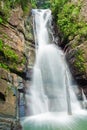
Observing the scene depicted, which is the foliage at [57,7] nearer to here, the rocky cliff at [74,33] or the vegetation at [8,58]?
the rocky cliff at [74,33]

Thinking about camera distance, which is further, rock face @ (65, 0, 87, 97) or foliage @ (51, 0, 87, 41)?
foliage @ (51, 0, 87, 41)

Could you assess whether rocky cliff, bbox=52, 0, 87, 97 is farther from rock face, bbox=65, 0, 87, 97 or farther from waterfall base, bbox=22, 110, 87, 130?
waterfall base, bbox=22, 110, 87, 130

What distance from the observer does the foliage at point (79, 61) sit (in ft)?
44.5

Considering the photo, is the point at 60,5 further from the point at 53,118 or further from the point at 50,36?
the point at 53,118

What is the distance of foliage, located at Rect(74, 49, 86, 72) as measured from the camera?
44.5 feet

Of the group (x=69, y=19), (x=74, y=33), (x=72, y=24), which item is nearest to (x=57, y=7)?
(x=69, y=19)

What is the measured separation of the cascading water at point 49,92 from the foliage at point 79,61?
77 cm


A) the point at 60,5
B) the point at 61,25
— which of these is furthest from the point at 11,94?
the point at 60,5

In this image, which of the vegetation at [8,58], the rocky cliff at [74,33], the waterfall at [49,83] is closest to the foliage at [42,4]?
the rocky cliff at [74,33]

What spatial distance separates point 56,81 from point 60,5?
644cm

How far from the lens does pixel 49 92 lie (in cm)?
1298

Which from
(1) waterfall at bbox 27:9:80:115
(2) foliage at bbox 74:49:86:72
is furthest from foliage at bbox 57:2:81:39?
(2) foliage at bbox 74:49:86:72

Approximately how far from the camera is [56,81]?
44.7 ft

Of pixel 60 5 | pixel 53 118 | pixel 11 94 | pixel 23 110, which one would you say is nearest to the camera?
pixel 11 94
